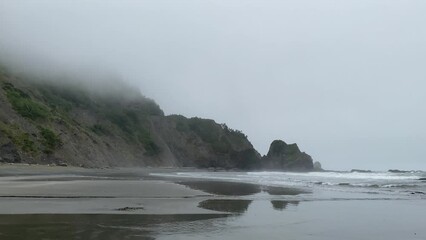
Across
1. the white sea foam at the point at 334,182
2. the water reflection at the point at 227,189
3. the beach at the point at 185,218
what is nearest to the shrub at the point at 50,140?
the white sea foam at the point at 334,182

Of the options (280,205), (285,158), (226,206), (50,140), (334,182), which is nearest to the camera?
(226,206)

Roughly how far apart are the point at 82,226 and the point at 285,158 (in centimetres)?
14648

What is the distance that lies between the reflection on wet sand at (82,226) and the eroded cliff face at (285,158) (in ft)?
453

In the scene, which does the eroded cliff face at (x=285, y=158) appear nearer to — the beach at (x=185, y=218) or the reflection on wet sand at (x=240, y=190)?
the reflection on wet sand at (x=240, y=190)

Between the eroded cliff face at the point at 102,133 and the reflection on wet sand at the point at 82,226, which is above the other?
the eroded cliff face at the point at 102,133

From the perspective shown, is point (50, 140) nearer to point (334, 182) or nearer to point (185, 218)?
point (334, 182)

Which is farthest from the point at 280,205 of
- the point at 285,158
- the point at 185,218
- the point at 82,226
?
the point at 285,158

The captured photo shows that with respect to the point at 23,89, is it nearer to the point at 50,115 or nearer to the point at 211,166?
the point at 50,115

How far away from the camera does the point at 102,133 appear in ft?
323

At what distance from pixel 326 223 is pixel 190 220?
182 inches

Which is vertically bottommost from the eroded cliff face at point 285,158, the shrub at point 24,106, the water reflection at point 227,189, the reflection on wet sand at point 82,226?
the water reflection at point 227,189

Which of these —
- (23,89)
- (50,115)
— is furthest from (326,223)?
(23,89)

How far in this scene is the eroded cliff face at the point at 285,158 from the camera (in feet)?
493

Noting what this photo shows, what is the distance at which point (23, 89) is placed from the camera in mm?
82312
